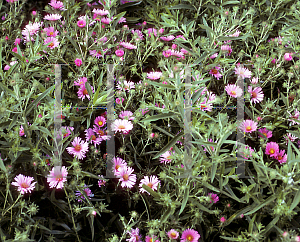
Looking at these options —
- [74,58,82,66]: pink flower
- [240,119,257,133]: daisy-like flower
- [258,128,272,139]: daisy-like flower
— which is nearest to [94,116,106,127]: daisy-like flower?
[74,58,82,66]: pink flower

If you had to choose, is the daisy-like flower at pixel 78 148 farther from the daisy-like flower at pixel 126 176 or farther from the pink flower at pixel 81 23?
the pink flower at pixel 81 23

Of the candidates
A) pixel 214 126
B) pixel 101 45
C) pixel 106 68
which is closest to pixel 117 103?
pixel 106 68

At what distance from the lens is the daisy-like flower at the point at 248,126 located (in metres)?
1.39

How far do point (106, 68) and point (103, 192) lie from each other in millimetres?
617

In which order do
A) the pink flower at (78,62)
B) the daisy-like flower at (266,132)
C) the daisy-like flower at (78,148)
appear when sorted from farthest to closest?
the pink flower at (78,62) < the daisy-like flower at (266,132) < the daisy-like flower at (78,148)

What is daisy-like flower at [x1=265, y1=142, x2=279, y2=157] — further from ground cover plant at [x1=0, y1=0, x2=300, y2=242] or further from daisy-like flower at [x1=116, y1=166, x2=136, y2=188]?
daisy-like flower at [x1=116, y1=166, x2=136, y2=188]

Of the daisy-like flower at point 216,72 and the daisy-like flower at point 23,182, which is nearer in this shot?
the daisy-like flower at point 23,182

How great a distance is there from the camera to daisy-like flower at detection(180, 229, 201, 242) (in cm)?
121

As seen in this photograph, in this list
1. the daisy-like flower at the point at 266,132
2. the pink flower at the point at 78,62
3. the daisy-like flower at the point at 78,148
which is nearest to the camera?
the daisy-like flower at the point at 78,148

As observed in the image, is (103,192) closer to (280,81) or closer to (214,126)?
(214,126)

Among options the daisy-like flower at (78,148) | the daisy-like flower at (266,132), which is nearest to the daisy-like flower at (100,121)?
the daisy-like flower at (78,148)

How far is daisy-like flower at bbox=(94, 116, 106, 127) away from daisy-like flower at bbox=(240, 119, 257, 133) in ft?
2.05

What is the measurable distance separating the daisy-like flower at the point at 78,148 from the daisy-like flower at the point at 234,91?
27.5 inches

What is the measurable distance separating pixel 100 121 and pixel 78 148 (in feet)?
0.61
